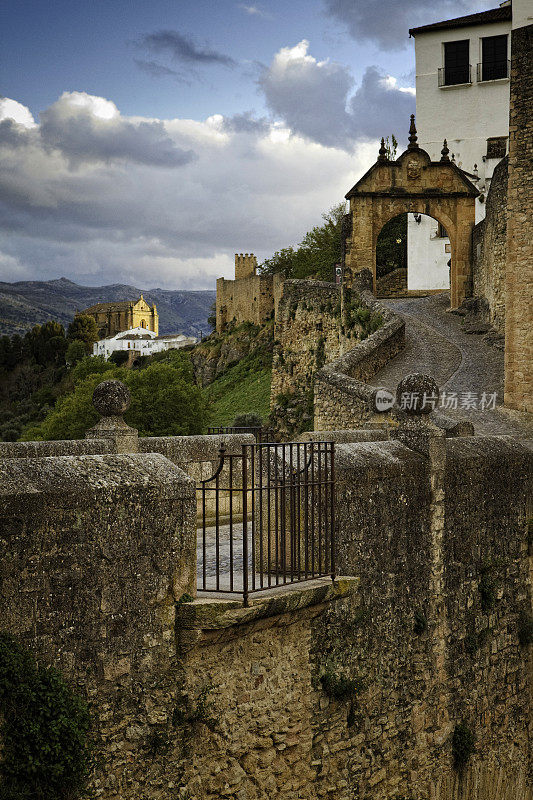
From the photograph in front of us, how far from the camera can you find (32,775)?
505cm

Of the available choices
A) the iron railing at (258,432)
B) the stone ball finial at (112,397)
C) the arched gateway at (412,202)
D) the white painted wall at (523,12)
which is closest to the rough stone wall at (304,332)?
the arched gateway at (412,202)

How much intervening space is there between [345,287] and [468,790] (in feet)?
71.4

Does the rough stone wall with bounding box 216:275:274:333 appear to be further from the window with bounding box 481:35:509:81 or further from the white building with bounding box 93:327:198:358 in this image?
the white building with bounding box 93:327:198:358

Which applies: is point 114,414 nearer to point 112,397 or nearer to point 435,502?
point 112,397

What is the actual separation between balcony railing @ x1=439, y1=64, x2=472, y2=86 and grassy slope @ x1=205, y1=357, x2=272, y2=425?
19.0 m

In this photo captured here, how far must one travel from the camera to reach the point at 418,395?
9.09 metres

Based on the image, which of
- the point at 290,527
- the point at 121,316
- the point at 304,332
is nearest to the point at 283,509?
the point at 290,527

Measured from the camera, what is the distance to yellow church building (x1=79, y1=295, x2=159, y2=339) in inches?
6781

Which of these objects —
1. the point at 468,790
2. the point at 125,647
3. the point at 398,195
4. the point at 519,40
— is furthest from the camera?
the point at 398,195

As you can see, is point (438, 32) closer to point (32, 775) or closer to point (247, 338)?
point (247, 338)

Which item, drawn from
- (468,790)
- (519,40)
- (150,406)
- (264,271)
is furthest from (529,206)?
(264,271)

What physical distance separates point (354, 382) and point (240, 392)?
39.7 meters

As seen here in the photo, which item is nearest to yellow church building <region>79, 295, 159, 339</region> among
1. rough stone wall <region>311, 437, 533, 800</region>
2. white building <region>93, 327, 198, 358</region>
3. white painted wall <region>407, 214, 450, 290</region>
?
white building <region>93, 327, 198, 358</region>

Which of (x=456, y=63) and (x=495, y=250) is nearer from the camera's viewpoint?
(x=495, y=250)
